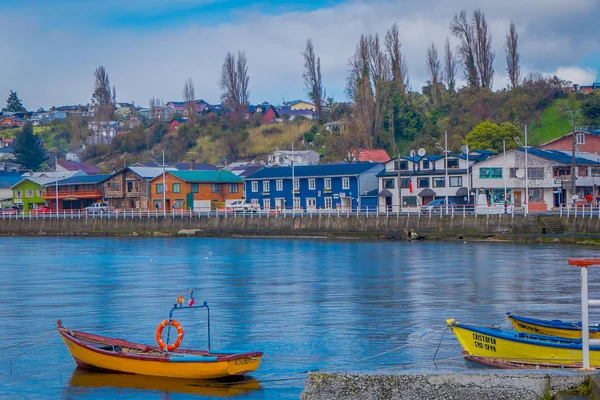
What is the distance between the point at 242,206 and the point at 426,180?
64.2ft

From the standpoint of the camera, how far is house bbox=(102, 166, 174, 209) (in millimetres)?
103981

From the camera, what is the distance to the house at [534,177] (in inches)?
3066

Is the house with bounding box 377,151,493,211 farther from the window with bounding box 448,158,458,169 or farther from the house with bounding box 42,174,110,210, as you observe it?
the house with bounding box 42,174,110,210

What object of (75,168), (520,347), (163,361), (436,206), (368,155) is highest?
(75,168)

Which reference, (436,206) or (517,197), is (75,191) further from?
(517,197)

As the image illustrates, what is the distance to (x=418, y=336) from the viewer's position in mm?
24969

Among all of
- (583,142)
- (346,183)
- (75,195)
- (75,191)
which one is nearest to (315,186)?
(346,183)

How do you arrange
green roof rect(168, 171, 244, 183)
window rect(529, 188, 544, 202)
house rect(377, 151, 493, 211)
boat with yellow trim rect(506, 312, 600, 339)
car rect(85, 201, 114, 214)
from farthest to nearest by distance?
1. green roof rect(168, 171, 244, 183)
2. car rect(85, 201, 114, 214)
3. house rect(377, 151, 493, 211)
4. window rect(529, 188, 544, 202)
5. boat with yellow trim rect(506, 312, 600, 339)

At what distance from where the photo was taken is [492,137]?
10019 centimetres

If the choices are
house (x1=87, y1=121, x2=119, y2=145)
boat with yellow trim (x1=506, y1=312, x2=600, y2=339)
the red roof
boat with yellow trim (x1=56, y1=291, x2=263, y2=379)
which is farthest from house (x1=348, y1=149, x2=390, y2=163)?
boat with yellow trim (x1=56, y1=291, x2=263, y2=379)

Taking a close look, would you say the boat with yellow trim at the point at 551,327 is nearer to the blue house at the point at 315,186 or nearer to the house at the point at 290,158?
the blue house at the point at 315,186

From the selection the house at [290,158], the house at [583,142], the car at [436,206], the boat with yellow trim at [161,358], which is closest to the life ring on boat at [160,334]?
the boat with yellow trim at [161,358]

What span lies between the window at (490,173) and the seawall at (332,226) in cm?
1260

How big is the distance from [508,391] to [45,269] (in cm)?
4474
